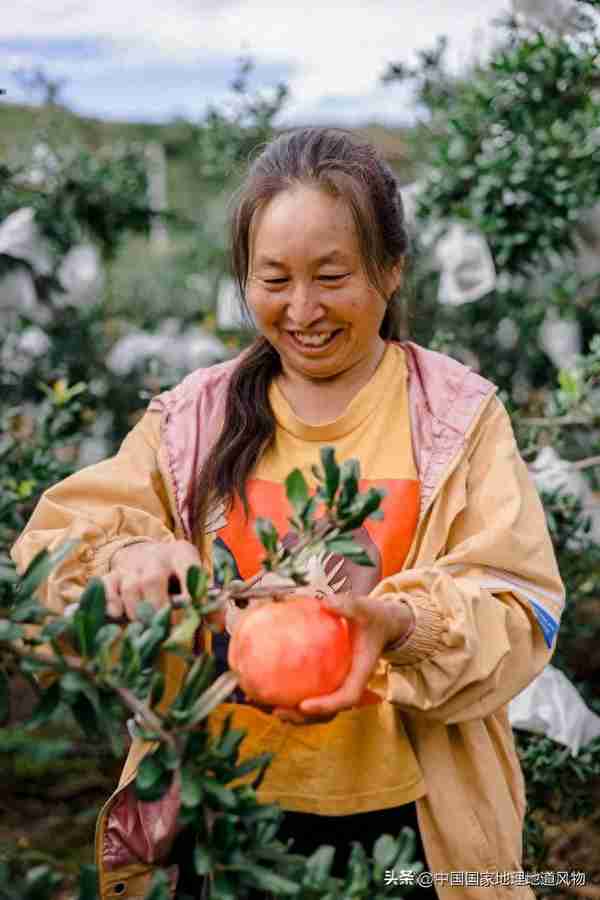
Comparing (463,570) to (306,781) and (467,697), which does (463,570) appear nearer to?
(467,697)

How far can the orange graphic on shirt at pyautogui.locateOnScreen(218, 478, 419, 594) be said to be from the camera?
1.54m

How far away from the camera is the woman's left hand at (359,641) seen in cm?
116

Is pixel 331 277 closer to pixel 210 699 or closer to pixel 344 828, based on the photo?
pixel 210 699

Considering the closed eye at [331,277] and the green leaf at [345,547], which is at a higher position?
the closed eye at [331,277]

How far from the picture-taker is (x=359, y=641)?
122 cm

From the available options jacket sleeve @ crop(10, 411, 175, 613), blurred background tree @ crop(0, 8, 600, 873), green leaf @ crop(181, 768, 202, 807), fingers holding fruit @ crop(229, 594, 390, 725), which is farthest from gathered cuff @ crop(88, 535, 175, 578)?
blurred background tree @ crop(0, 8, 600, 873)

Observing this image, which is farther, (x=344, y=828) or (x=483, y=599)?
(x=344, y=828)

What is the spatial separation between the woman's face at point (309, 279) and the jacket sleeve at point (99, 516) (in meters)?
0.28

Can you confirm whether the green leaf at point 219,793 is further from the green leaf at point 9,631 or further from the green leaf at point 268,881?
the green leaf at point 9,631

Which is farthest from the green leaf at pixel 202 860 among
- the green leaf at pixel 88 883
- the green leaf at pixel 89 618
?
the green leaf at pixel 89 618

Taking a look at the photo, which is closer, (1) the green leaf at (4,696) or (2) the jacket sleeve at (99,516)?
(1) the green leaf at (4,696)

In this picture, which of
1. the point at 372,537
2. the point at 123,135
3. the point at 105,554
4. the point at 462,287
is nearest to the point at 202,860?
the point at 105,554

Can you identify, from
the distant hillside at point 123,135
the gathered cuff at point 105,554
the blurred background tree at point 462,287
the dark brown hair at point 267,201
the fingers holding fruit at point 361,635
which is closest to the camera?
the fingers holding fruit at point 361,635

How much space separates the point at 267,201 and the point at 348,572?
530mm
